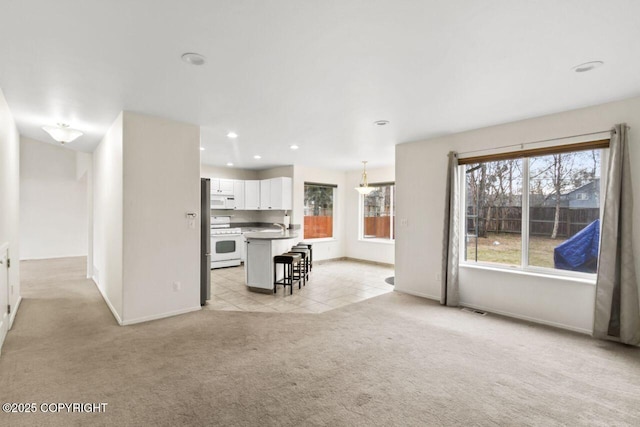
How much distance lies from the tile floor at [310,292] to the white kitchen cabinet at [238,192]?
174 centimetres

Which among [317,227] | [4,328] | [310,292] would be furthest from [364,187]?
[4,328]

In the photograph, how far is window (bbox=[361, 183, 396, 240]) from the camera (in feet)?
26.2

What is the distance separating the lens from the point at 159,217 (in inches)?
155

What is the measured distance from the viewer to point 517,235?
4250mm

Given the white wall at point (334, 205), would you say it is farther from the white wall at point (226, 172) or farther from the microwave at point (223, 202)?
the white wall at point (226, 172)

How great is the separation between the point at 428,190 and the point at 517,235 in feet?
4.58

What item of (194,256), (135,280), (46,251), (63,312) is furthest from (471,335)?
(46,251)

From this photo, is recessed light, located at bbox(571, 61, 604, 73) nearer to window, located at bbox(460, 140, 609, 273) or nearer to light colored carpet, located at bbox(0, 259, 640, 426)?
window, located at bbox(460, 140, 609, 273)

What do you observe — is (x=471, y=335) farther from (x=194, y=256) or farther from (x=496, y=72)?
(x=194, y=256)

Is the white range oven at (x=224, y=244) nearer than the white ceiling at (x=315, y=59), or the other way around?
the white ceiling at (x=315, y=59)

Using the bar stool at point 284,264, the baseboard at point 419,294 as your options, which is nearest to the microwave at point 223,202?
the bar stool at point 284,264

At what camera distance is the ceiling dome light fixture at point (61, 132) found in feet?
13.5

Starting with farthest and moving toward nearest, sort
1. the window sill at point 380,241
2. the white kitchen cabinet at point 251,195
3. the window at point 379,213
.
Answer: the white kitchen cabinet at point 251,195 < the window at point 379,213 < the window sill at point 380,241

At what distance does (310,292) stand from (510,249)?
312 cm
